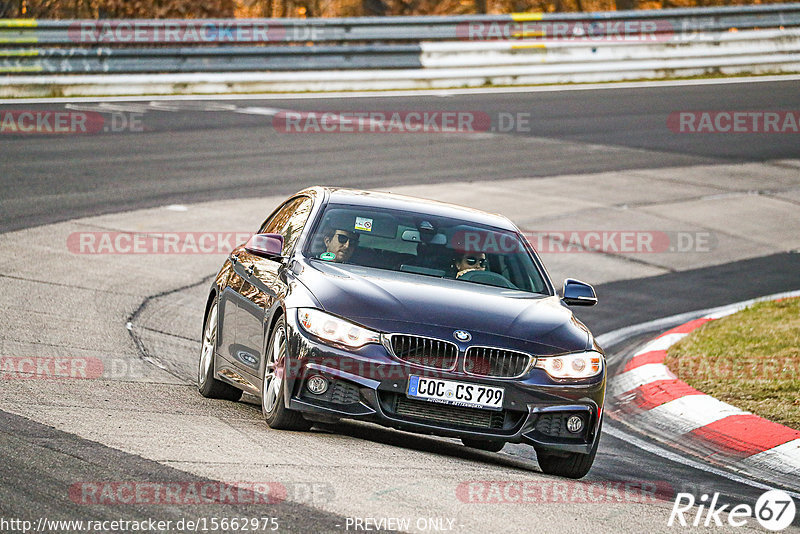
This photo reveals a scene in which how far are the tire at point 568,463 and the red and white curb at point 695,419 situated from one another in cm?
140

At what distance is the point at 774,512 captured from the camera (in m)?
6.72

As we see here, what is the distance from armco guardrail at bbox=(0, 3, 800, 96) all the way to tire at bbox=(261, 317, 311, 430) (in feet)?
54.4

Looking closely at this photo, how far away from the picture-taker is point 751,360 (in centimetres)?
1066

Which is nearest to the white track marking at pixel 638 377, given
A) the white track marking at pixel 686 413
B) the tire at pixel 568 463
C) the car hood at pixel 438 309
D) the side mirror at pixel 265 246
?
the white track marking at pixel 686 413

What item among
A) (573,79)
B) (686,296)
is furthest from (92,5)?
(686,296)

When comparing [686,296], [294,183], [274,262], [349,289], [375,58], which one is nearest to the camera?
[349,289]

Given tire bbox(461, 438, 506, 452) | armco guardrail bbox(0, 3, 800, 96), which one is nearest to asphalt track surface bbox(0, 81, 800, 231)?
armco guardrail bbox(0, 3, 800, 96)

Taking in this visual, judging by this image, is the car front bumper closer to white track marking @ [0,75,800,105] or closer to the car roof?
the car roof

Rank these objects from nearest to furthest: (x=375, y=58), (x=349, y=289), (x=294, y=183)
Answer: (x=349, y=289)
(x=294, y=183)
(x=375, y=58)

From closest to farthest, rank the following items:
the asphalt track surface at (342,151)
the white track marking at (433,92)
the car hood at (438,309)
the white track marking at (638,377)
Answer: the car hood at (438,309) → the white track marking at (638,377) → the asphalt track surface at (342,151) → the white track marking at (433,92)

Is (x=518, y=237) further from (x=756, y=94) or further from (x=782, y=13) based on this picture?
(x=782, y=13)

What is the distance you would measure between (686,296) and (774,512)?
766 centimetres

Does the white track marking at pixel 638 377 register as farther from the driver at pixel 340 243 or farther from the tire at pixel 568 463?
the driver at pixel 340 243

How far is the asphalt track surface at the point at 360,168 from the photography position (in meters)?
6.00
